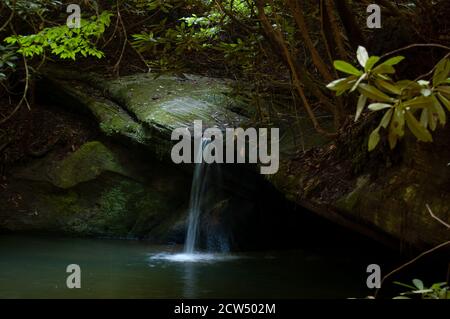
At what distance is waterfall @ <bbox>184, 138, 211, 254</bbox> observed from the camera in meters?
7.96

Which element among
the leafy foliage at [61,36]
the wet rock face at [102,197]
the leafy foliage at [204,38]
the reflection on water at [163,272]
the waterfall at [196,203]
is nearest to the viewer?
the reflection on water at [163,272]

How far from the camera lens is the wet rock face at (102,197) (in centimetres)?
880

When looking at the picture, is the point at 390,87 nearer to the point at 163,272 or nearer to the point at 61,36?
the point at 163,272

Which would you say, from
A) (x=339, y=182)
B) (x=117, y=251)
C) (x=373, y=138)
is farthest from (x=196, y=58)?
(x=373, y=138)

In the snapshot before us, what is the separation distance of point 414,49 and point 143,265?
3532mm

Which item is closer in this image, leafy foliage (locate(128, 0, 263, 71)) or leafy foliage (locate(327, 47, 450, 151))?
leafy foliage (locate(327, 47, 450, 151))

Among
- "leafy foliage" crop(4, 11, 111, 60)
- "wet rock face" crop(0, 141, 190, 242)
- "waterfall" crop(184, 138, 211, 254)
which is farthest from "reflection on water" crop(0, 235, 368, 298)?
"leafy foliage" crop(4, 11, 111, 60)

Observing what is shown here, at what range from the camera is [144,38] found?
21.3 feet

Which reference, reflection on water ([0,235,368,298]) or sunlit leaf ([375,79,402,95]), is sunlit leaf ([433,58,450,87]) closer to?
sunlit leaf ([375,79,402,95])

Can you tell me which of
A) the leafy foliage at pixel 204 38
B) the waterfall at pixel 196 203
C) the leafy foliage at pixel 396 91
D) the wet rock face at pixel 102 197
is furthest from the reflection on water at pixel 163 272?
the leafy foliage at pixel 396 91

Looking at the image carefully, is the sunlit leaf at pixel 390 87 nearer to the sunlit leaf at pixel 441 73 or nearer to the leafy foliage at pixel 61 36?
the sunlit leaf at pixel 441 73

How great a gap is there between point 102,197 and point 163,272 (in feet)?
8.68

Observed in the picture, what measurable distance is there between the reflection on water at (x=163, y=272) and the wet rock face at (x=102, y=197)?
0.54 m

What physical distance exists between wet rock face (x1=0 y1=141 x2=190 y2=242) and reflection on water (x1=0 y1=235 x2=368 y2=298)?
54 centimetres
